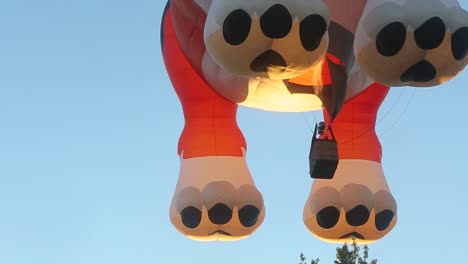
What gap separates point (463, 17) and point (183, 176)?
2814 mm

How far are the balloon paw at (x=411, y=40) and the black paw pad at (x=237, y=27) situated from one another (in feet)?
2.25

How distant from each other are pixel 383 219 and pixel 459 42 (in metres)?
2.30

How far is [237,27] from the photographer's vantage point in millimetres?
5414

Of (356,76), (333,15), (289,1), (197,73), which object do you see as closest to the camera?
(289,1)

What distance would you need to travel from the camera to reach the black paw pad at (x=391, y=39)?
18.2 ft

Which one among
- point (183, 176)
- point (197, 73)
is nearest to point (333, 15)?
point (197, 73)

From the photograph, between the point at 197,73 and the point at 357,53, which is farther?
the point at 197,73

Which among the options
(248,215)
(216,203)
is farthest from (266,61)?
(248,215)

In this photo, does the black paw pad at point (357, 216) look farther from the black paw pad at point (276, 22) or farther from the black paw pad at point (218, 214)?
the black paw pad at point (276, 22)

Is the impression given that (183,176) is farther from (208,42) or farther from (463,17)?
(463,17)

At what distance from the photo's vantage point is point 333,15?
6070 mm

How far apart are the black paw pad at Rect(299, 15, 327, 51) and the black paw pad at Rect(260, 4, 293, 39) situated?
79mm

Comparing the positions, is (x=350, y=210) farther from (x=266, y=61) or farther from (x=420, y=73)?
(x=266, y=61)

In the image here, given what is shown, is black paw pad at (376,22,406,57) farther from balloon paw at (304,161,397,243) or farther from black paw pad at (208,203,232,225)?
black paw pad at (208,203,232,225)
